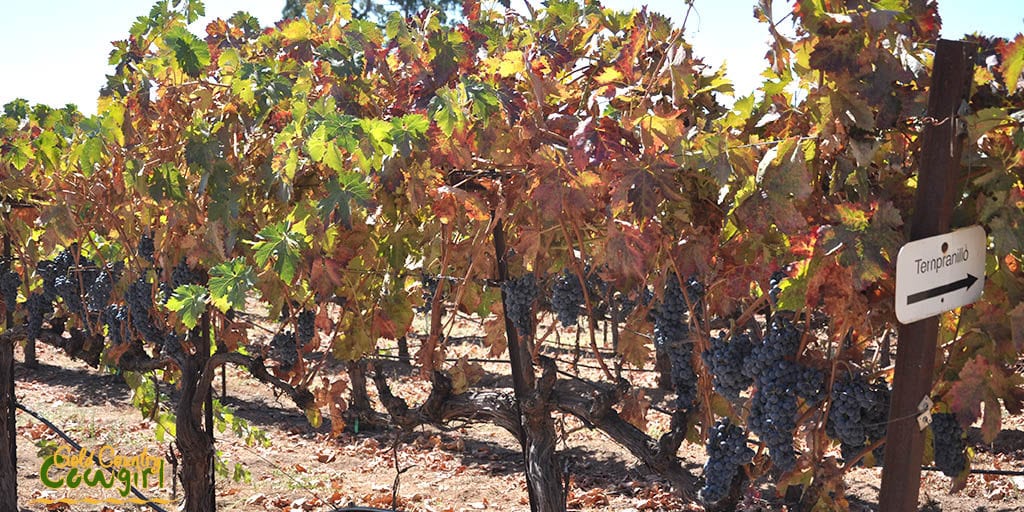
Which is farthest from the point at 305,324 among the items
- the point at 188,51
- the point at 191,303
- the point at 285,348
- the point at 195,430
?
the point at 195,430

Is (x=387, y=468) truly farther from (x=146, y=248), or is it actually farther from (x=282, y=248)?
(x=282, y=248)

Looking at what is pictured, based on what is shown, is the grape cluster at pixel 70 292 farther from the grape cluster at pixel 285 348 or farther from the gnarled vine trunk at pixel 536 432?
the gnarled vine trunk at pixel 536 432

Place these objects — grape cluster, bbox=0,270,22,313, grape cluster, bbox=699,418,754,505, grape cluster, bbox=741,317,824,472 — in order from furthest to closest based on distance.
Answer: grape cluster, bbox=0,270,22,313 → grape cluster, bbox=699,418,754,505 → grape cluster, bbox=741,317,824,472

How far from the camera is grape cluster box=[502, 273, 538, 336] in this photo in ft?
10.6

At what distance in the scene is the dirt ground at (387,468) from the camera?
6641mm

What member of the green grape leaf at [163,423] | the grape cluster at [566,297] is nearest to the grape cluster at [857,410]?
the grape cluster at [566,297]

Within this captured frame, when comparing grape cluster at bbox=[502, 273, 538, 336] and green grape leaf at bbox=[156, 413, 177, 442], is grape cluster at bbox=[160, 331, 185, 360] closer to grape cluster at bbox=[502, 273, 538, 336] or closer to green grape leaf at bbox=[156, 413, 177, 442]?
green grape leaf at bbox=[156, 413, 177, 442]

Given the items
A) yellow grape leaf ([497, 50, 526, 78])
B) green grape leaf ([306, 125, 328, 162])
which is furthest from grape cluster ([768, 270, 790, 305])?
green grape leaf ([306, 125, 328, 162])

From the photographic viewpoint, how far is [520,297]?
10.6ft

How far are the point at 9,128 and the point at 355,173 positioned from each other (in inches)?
114

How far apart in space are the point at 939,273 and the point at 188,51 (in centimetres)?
238

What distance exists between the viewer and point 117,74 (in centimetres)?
398

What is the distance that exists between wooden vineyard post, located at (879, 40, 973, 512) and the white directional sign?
5 cm

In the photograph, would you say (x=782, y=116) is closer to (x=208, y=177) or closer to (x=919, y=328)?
(x=919, y=328)
